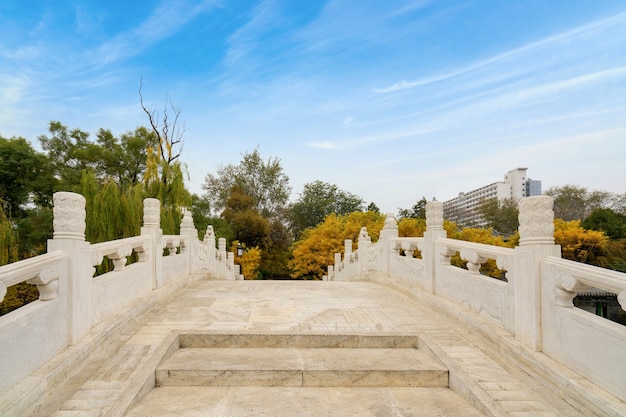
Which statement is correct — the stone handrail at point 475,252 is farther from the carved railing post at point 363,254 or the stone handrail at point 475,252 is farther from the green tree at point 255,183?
the green tree at point 255,183

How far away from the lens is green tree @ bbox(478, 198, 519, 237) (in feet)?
89.0

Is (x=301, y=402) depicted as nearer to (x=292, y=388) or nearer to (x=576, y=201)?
(x=292, y=388)

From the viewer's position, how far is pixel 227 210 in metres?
23.0

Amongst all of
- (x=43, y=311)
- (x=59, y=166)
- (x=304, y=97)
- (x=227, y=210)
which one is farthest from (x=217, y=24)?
(x=227, y=210)

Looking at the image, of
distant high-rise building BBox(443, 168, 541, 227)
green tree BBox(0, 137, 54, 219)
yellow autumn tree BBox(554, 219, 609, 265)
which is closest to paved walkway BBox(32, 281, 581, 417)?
yellow autumn tree BBox(554, 219, 609, 265)

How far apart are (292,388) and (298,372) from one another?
0.36ft

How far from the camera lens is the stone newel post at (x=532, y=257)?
2.62 m

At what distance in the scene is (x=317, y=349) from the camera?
319 centimetres

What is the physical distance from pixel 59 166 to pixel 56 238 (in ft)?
60.3

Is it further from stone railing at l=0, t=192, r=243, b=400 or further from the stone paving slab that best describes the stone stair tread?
stone railing at l=0, t=192, r=243, b=400

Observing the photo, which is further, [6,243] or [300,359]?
[6,243]

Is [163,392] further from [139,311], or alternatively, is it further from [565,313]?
[565,313]

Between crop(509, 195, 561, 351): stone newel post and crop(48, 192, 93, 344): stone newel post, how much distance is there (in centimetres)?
322

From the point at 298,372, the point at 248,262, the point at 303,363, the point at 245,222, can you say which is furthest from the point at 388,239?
the point at 245,222
